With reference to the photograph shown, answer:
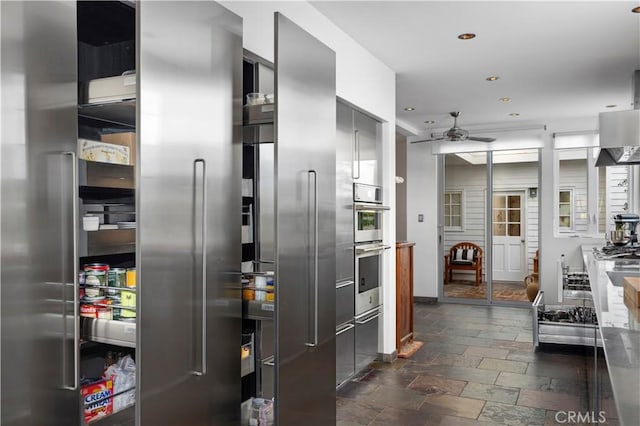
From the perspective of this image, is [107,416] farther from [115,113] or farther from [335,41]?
[335,41]

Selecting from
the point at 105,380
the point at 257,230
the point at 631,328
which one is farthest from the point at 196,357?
the point at 631,328

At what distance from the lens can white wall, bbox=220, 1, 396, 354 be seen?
2691mm

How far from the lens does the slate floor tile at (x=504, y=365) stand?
4355 mm

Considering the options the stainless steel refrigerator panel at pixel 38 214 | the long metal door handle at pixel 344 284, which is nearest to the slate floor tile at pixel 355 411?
the long metal door handle at pixel 344 284

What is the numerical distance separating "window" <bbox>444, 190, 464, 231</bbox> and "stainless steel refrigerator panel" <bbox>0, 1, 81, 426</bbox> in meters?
6.92

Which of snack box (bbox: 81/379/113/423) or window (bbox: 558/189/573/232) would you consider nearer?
snack box (bbox: 81/379/113/423)

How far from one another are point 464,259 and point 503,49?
439 cm

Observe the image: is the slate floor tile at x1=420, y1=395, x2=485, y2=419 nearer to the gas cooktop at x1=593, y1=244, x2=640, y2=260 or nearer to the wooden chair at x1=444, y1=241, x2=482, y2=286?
the gas cooktop at x1=593, y1=244, x2=640, y2=260

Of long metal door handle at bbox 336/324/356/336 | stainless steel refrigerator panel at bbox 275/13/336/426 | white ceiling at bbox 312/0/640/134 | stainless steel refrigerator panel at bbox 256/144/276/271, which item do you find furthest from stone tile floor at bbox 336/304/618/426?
white ceiling at bbox 312/0/640/134

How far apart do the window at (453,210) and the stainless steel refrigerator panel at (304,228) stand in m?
5.74

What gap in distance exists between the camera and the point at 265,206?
8.88ft

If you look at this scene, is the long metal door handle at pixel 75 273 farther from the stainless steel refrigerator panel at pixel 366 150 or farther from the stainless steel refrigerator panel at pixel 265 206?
the stainless steel refrigerator panel at pixel 366 150

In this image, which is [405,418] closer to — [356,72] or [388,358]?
[388,358]

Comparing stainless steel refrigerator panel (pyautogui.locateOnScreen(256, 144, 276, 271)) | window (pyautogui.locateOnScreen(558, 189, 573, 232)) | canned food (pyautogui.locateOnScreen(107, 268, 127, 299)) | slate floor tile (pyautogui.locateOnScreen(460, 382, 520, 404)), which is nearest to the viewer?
canned food (pyautogui.locateOnScreen(107, 268, 127, 299))
